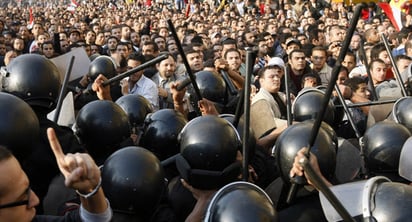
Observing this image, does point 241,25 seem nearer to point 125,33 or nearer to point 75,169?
point 125,33

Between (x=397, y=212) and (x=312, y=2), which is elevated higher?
(x=397, y=212)

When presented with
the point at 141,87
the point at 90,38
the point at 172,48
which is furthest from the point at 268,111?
the point at 90,38

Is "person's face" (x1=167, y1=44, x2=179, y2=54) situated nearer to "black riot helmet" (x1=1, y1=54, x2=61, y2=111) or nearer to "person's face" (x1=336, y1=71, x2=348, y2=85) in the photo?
"person's face" (x1=336, y1=71, x2=348, y2=85)

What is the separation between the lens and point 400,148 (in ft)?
13.0

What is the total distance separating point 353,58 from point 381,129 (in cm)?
467

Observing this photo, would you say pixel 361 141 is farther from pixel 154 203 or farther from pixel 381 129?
pixel 154 203

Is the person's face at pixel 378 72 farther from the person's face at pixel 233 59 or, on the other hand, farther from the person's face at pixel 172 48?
the person's face at pixel 172 48

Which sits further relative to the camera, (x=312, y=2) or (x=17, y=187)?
(x=312, y=2)

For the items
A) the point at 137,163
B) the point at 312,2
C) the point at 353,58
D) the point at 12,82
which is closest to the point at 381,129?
the point at 137,163

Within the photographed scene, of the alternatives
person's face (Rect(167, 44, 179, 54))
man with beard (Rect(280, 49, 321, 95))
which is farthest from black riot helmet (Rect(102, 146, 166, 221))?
person's face (Rect(167, 44, 179, 54))

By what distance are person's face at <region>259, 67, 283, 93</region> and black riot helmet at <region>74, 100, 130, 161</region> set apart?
2.21 meters

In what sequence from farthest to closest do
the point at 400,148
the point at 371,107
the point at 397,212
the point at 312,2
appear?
the point at 312,2, the point at 371,107, the point at 400,148, the point at 397,212

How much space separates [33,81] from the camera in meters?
4.04

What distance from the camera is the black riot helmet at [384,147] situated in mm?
3979
